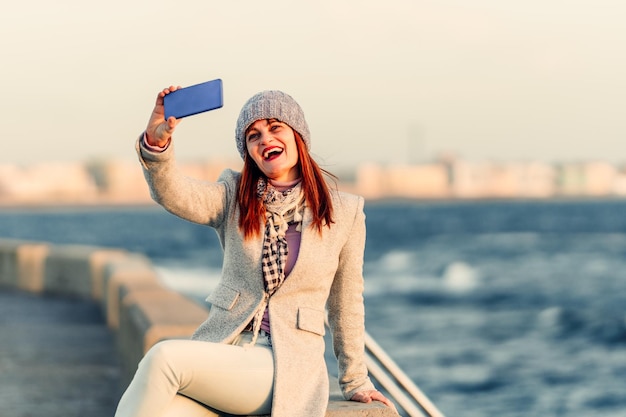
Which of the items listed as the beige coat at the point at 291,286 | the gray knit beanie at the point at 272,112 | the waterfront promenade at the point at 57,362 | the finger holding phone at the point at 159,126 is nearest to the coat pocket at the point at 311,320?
the beige coat at the point at 291,286

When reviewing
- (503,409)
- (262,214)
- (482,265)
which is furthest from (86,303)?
(482,265)

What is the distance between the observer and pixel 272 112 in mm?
3529

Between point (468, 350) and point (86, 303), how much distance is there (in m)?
7.66

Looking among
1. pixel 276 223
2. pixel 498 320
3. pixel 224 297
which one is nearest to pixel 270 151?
pixel 276 223

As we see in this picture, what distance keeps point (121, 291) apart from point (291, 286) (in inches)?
226

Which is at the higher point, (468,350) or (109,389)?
(109,389)

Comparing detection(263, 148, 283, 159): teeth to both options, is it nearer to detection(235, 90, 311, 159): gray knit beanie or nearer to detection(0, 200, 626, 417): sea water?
detection(235, 90, 311, 159): gray knit beanie

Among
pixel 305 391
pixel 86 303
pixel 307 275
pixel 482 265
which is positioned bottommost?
pixel 482 265

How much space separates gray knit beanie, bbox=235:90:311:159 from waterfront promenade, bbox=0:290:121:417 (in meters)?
3.43

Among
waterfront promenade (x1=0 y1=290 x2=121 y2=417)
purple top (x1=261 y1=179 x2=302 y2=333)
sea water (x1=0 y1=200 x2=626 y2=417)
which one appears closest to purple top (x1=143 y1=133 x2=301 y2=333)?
purple top (x1=261 y1=179 x2=302 y2=333)

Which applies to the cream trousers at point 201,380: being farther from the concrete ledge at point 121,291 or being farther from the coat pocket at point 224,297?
the concrete ledge at point 121,291

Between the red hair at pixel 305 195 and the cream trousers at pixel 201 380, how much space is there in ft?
1.19

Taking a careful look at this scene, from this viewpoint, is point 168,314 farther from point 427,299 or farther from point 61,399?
point 427,299

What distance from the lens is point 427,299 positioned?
28453 mm
